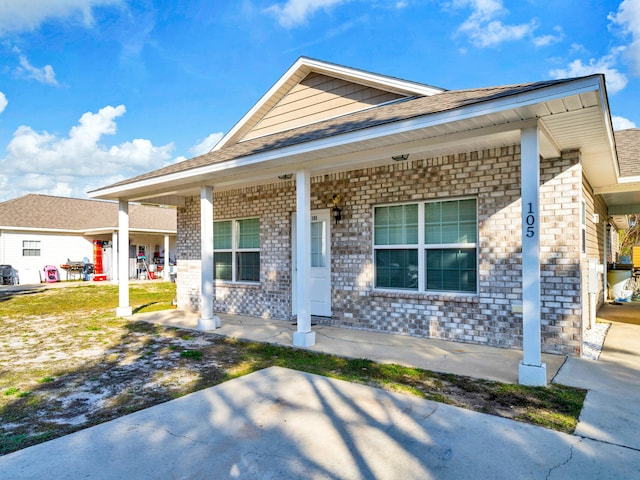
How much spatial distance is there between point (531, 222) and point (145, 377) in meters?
4.47

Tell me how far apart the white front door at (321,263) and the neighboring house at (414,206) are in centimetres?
3

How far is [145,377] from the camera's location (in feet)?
14.7

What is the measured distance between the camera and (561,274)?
524cm

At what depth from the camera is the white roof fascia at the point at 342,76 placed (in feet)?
22.5

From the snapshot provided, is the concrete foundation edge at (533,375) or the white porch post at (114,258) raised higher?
the white porch post at (114,258)

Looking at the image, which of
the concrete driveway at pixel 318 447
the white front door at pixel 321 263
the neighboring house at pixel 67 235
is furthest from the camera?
the neighboring house at pixel 67 235

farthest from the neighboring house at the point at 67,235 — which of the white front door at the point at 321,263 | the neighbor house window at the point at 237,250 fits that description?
the white front door at the point at 321,263

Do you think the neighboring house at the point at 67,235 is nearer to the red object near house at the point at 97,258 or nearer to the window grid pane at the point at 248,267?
the red object near house at the point at 97,258

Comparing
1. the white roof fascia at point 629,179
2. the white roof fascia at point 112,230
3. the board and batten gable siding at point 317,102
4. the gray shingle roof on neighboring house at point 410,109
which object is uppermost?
the board and batten gable siding at point 317,102

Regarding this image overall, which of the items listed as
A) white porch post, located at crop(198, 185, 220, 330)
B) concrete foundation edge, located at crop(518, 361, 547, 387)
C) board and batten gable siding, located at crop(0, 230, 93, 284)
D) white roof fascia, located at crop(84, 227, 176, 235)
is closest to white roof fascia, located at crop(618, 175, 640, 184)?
concrete foundation edge, located at crop(518, 361, 547, 387)

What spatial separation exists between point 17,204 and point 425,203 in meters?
23.4

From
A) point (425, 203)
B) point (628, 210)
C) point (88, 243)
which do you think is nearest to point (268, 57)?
→ point (425, 203)

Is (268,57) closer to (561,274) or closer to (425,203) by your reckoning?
(425,203)

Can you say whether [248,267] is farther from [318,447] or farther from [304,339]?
[318,447]
